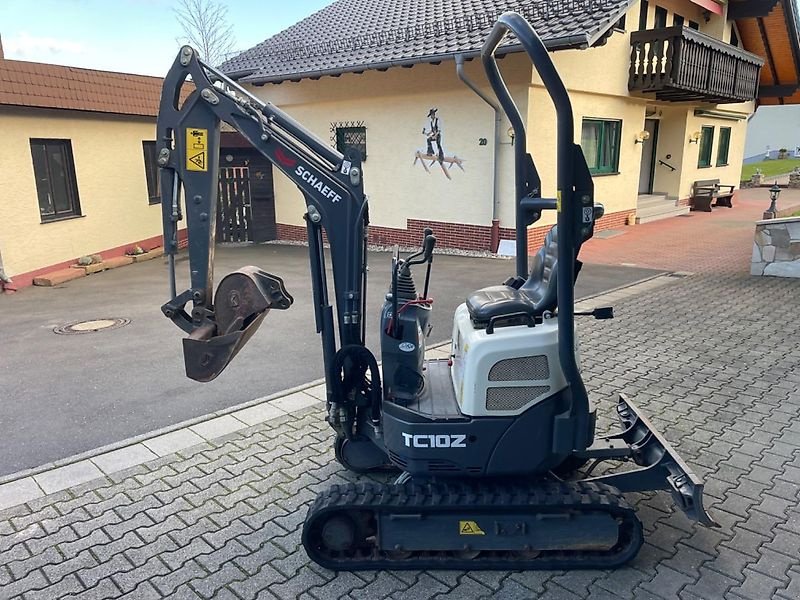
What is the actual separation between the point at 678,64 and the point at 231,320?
13.6 meters

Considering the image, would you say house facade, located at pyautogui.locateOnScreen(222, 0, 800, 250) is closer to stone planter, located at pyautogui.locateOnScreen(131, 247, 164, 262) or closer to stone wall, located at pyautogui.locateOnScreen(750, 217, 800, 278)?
stone planter, located at pyautogui.locateOnScreen(131, 247, 164, 262)

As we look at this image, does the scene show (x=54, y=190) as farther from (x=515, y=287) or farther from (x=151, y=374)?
(x=515, y=287)

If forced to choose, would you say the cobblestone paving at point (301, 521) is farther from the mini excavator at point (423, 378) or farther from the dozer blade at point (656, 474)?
the dozer blade at point (656, 474)

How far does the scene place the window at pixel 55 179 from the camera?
430 inches

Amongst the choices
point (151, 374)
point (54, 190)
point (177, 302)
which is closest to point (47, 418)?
point (151, 374)

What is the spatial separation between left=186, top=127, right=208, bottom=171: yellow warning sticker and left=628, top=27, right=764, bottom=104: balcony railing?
13252 mm

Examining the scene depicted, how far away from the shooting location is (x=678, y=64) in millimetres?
13594

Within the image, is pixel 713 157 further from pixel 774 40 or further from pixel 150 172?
pixel 150 172

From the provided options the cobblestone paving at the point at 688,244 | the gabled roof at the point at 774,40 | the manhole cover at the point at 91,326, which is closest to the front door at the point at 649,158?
the cobblestone paving at the point at 688,244

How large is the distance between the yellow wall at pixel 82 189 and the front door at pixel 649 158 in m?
13.9

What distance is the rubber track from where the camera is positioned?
3037 millimetres

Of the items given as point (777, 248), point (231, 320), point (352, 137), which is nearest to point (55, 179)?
point (352, 137)

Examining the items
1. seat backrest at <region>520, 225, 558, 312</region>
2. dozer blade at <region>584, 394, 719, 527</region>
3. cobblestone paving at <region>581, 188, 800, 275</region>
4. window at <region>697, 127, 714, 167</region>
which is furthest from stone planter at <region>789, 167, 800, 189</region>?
seat backrest at <region>520, 225, 558, 312</region>

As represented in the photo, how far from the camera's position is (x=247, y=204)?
49.3 ft
